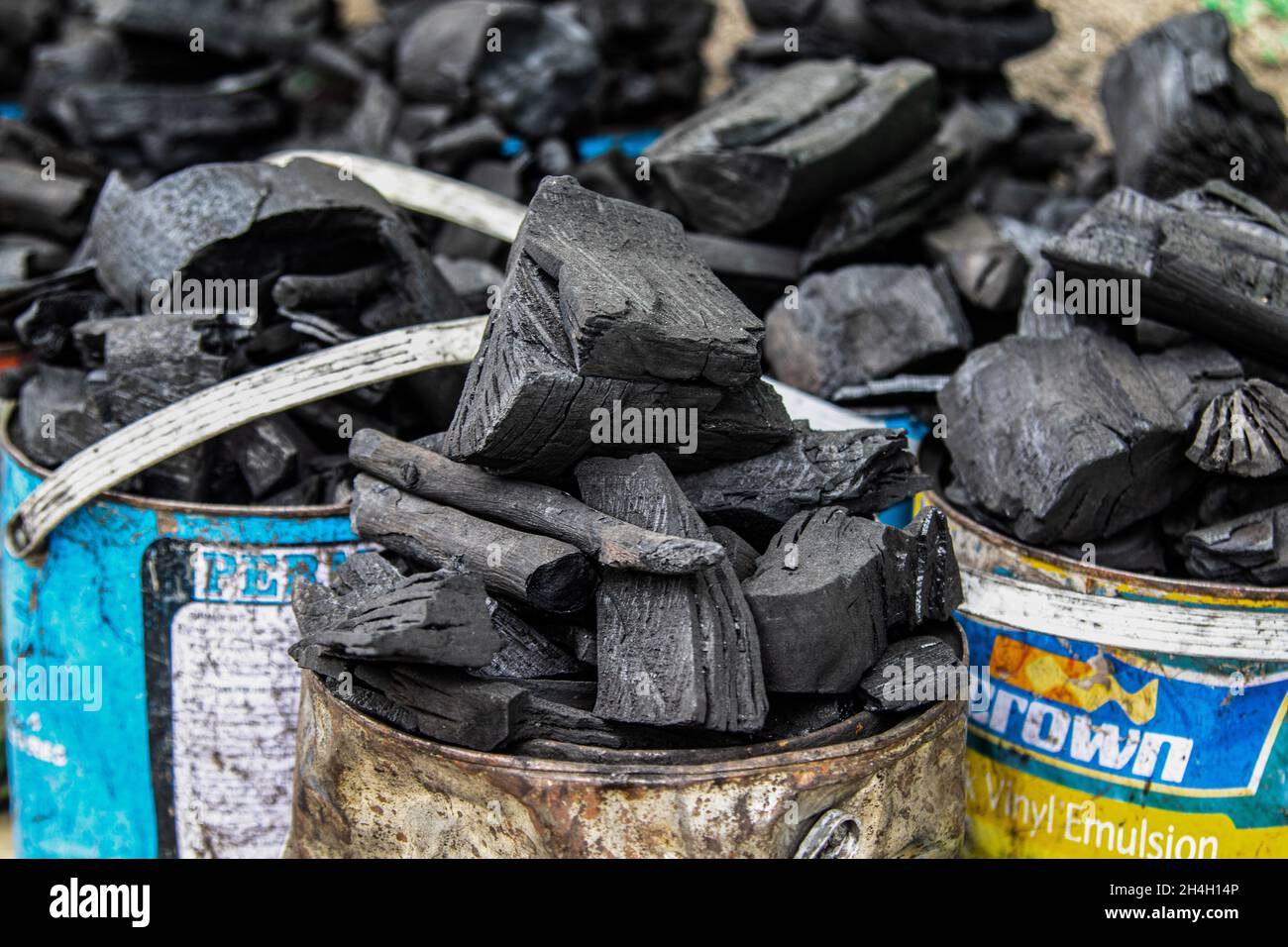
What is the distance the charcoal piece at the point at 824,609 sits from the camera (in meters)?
2.07

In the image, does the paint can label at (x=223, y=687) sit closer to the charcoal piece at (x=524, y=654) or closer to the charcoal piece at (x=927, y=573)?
the charcoal piece at (x=524, y=654)

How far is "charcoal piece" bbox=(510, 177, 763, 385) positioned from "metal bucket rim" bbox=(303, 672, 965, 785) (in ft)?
2.04

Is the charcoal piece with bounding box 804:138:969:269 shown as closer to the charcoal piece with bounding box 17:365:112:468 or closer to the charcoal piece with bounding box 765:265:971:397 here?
the charcoal piece with bounding box 765:265:971:397

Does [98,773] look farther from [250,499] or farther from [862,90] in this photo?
[862,90]

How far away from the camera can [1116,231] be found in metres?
2.86

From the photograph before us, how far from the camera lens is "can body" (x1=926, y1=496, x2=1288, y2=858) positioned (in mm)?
2494

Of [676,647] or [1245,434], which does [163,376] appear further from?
[1245,434]

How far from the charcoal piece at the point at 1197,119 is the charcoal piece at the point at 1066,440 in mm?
1339

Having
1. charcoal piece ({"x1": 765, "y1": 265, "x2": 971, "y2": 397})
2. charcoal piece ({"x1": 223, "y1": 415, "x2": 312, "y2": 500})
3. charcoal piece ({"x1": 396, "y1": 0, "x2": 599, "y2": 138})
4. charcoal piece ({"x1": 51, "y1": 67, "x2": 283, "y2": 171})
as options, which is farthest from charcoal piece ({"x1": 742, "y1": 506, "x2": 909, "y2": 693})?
charcoal piece ({"x1": 51, "y1": 67, "x2": 283, "y2": 171})

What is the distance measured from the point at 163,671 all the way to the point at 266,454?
51 centimetres

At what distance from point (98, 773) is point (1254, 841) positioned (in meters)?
2.45

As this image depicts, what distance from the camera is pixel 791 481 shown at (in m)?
2.36
